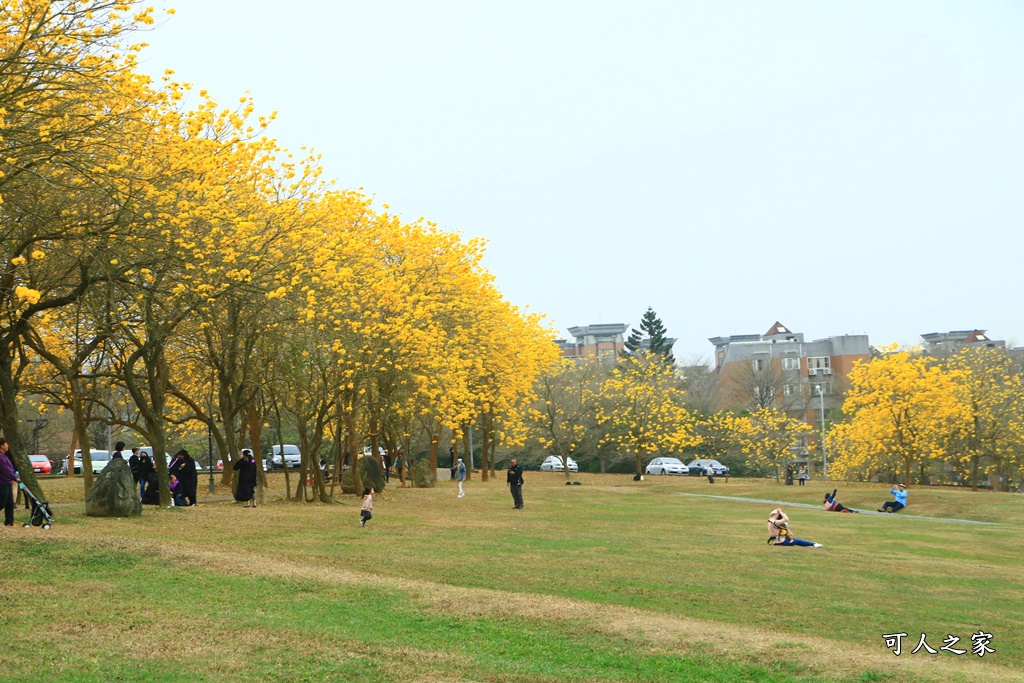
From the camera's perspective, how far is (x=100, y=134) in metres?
16.9

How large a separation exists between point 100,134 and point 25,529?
281 inches

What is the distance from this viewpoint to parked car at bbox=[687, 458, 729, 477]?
234 ft

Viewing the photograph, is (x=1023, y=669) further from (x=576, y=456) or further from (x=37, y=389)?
(x=576, y=456)

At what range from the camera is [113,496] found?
898 inches

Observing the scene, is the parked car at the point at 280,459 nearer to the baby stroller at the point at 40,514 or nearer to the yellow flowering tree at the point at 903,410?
the yellow flowering tree at the point at 903,410

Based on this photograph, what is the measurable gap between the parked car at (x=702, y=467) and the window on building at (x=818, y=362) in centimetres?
4813

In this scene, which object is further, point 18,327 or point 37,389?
point 37,389

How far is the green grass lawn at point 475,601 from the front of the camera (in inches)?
412

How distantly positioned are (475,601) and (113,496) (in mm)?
12258

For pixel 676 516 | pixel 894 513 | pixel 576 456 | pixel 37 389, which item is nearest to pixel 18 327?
pixel 37 389

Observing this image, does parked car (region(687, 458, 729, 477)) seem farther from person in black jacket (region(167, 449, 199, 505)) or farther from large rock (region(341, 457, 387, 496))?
person in black jacket (region(167, 449, 199, 505))

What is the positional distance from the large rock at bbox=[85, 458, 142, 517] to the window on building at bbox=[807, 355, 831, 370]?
106 m

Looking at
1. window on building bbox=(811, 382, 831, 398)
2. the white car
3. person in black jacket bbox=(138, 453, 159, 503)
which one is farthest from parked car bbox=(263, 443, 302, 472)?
window on building bbox=(811, 382, 831, 398)

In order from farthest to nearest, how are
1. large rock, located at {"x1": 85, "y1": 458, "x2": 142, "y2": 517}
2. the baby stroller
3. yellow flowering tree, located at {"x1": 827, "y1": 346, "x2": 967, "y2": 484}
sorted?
yellow flowering tree, located at {"x1": 827, "y1": 346, "x2": 967, "y2": 484} → large rock, located at {"x1": 85, "y1": 458, "x2": 142, "y2": 517} → the baby stroller
